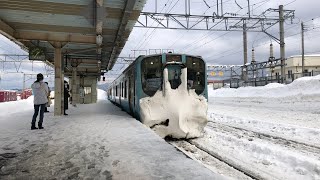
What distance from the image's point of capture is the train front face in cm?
952

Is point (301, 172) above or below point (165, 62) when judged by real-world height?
below

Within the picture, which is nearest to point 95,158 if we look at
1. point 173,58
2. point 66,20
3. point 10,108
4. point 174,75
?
point 174,75

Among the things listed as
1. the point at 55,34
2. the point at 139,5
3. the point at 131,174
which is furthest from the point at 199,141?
the point at 55,34

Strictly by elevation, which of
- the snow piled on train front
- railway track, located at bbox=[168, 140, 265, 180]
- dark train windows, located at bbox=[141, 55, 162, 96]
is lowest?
railway track, located at bbox=[168, 140, 265, 180]

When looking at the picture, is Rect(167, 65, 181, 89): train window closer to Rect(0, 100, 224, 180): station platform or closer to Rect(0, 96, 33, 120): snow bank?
Rect(0, 100, 224, 180): station platform

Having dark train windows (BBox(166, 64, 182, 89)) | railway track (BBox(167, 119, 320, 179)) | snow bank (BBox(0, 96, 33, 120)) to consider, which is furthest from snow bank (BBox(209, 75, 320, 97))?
snow bank (BBox(0, 96, 33, 120))

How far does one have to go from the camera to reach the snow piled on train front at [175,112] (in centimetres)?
946

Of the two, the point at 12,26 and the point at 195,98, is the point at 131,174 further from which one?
the point at 12,26

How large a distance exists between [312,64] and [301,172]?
178ft

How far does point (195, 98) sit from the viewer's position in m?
9.98

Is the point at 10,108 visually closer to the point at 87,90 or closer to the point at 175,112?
the point at 175,112

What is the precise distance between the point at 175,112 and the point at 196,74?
1.94m

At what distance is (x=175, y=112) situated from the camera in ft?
30.9

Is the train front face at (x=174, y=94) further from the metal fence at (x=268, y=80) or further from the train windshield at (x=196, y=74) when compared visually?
the metal fence at (x=268, y=80)
